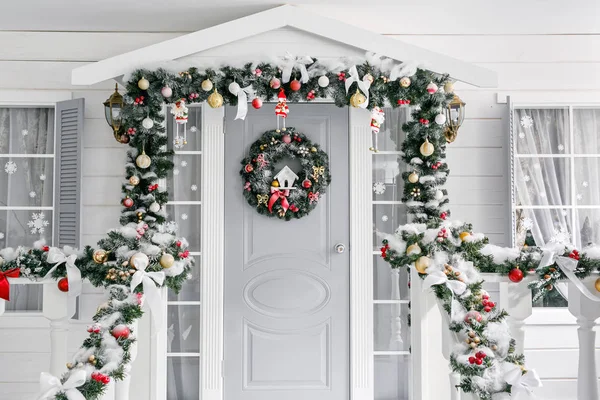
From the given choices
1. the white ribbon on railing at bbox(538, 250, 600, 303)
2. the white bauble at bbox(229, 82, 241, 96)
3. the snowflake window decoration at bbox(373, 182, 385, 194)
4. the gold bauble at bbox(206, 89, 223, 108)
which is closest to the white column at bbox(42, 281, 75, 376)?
the gold bauble at bbox(206, 89, 223, 108)

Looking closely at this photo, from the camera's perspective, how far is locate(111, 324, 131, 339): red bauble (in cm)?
202

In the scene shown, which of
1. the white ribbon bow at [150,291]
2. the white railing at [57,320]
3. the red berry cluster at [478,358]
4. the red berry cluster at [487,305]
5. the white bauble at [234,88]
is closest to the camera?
the red berry cluster at [478,358]

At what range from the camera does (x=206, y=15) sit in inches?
139

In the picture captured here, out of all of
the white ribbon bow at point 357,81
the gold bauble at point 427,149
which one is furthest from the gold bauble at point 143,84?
the gold bauble at point 427,149

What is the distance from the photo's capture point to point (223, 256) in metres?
3.45

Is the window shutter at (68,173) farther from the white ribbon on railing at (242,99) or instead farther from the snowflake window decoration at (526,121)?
the snowflake window decoration at (526,121)

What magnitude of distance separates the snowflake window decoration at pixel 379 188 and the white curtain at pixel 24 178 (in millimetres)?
2302

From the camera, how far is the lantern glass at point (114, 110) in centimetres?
338

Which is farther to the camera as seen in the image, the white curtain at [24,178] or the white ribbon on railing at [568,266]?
the white curtain at [24,178]

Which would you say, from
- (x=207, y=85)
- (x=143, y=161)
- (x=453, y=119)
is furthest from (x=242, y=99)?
(x=453, y=119)

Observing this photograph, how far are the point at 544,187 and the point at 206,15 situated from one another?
2.72 meters

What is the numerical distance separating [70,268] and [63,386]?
89cm

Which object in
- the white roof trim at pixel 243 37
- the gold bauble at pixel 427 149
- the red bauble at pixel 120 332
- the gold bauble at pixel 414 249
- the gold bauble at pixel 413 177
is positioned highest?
the white roof trim at pixel 243 37

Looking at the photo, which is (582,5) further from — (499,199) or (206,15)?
(206,15)
